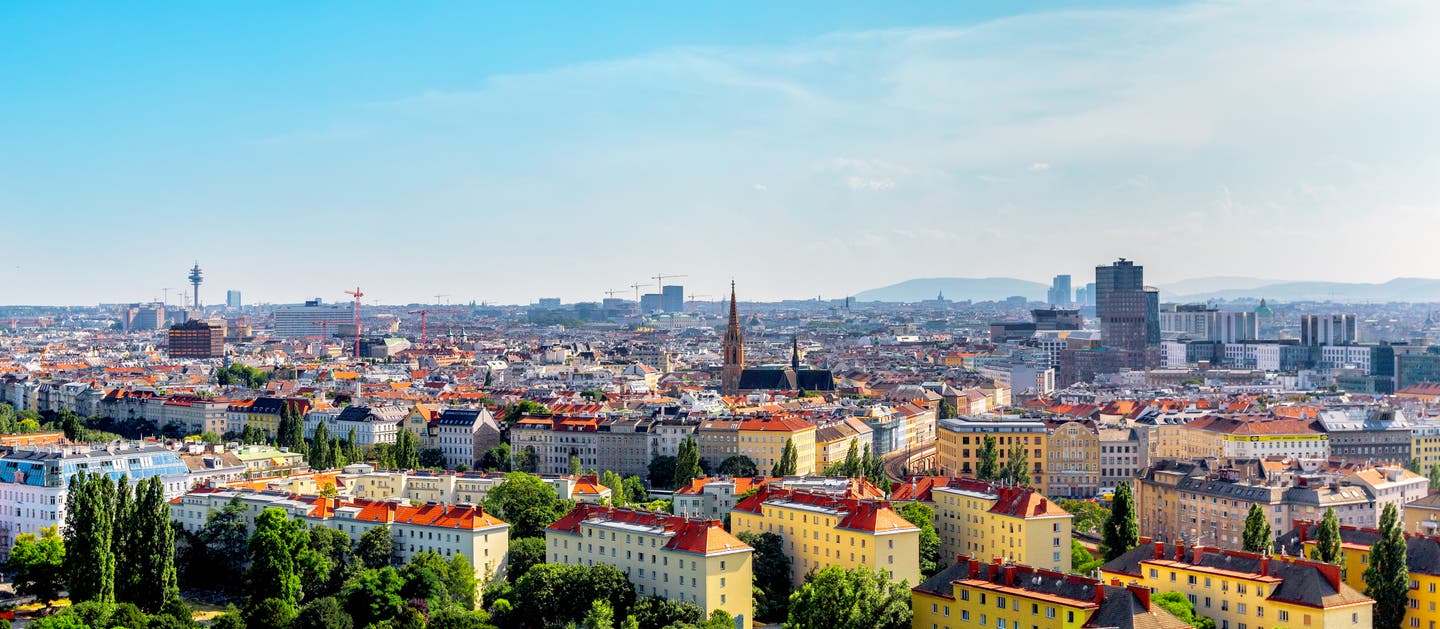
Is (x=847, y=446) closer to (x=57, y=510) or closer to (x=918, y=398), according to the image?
(x=918, y=398)

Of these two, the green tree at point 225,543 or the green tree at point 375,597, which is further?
the green tree at point 225,543

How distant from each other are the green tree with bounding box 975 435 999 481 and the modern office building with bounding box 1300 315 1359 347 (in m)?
109

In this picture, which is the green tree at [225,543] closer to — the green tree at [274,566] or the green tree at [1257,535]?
the green tree at [274,566]

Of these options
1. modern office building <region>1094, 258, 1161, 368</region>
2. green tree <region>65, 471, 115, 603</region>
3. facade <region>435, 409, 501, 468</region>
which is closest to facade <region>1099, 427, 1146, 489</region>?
facade <region>435, 409, 501, 468</region>

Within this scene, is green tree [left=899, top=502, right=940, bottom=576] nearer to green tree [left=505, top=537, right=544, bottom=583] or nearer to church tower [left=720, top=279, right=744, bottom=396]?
green tree [left=505, top=537, right=544, bottom=583]

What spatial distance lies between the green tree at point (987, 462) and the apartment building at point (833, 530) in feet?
76.9

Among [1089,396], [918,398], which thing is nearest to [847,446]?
[918,398]

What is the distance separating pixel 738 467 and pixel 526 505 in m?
22.6

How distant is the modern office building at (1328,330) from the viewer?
179 m

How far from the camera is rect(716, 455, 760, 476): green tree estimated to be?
78438 mm

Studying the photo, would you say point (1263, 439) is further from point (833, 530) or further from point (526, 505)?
point (526, 505)

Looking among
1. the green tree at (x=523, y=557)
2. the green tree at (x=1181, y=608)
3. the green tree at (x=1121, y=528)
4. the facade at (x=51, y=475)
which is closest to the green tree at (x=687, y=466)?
the green tree at (x=523, y=557)

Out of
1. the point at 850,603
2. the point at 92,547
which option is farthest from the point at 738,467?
the point at 92,547

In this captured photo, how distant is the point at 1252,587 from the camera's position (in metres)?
42.3
